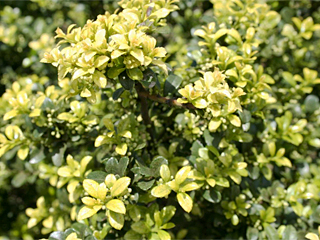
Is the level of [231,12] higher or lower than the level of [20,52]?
higher

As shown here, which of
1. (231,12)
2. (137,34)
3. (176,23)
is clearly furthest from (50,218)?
(176,23)

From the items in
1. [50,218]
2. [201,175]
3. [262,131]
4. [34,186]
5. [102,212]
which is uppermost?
[201,175]

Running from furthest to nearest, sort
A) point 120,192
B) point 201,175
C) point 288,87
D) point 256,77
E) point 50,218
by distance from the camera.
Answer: point 288,87 < point 50,218 < point 256,77 < point 201,175 < point 120,192

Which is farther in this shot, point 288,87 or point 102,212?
point 288,87

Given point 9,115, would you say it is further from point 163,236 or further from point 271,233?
point 271,233

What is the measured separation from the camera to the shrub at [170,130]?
114 cm

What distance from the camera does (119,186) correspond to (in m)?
1.08

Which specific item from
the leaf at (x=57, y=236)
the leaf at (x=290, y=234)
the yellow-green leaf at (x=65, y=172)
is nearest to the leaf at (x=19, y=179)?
the yellow-green leaf at (x=65, y=172)

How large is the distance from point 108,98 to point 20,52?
1230 mm

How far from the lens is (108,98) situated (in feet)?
5.41

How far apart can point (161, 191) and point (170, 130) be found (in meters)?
0.50

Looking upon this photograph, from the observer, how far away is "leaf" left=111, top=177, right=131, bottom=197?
1.07m

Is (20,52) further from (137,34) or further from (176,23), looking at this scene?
(137,34)

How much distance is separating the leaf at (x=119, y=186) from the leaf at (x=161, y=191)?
11 centimetres
